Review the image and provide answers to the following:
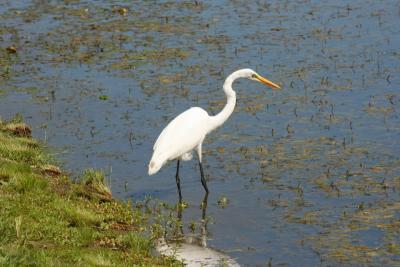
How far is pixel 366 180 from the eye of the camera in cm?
1346

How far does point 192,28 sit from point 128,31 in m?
1.71

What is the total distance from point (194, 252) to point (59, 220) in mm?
1762

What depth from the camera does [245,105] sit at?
17.3 metres

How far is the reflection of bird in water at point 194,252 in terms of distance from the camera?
10742 millimetres

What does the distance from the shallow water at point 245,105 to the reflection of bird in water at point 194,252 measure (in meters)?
0.20

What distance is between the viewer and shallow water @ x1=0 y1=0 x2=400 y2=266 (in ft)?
40.0

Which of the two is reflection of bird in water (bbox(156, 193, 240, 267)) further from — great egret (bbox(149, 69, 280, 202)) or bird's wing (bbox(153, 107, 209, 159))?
bird's wing (bbox(153, 107, 209, 159))

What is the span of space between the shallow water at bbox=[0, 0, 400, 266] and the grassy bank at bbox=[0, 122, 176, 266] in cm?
95

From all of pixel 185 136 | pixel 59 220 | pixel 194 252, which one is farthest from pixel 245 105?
pixel 59 220

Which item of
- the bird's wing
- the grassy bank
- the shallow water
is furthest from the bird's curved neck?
the grassy bank

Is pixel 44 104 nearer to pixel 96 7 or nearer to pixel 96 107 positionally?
pixel 96 107

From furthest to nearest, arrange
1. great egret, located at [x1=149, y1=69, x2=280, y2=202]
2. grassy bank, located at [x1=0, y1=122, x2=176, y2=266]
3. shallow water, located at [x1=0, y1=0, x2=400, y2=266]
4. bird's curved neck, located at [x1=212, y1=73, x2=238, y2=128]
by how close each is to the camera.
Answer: bird's curved neck, located at [x1=212, y1=73, x2=238, y2=128] → great egret, located at [x1=149, y1=69, x2=280, y2=202] → shallow water, located at [x1=0, y1=0, x2=400, y2=266] → grassy bank, located at [x1=0, y1=122, x2=176, y2=266]

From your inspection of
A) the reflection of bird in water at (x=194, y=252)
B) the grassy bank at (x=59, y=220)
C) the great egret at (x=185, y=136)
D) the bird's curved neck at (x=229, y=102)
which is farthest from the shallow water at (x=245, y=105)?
the grassy bank at (x=59, y=220)

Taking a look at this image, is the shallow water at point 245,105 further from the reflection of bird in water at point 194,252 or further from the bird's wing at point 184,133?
the bird's wing at point 184,133
